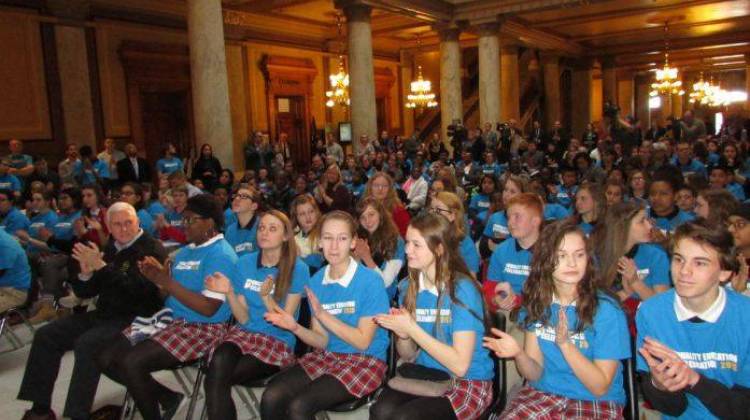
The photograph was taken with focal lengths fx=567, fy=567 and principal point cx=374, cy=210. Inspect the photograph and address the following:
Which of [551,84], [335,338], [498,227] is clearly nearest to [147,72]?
[498,227]

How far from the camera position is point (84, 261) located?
3.17 meters

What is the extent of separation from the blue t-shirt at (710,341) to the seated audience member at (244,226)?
3225mm

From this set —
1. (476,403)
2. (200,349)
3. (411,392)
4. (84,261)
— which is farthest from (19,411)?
(476,403)

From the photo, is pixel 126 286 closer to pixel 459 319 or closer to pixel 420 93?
pixel 459 319

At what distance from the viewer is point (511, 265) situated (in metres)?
3.50

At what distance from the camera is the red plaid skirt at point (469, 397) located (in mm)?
2262

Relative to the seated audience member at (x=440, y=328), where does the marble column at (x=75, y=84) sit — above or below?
above

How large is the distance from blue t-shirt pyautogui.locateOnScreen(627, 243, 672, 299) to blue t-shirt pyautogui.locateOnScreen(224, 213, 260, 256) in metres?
2.79

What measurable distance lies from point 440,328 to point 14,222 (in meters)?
5.02

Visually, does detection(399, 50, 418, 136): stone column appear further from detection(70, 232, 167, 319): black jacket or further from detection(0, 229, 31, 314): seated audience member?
detection(70, 232, 167, 319): black jacket

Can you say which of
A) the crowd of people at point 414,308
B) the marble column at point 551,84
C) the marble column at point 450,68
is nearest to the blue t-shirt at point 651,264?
the crowd of people at point 414,308

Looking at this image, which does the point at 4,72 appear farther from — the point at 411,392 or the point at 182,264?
the point at 411,392

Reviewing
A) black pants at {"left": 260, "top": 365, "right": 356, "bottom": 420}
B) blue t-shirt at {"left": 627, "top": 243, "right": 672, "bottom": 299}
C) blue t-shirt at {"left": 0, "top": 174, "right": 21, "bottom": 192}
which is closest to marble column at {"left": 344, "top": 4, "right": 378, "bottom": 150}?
blue t-shirt at {"left": 0, "top": 174, "right": 21, "bottom": 192}

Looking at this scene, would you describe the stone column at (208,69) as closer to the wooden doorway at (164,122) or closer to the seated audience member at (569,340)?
the wooden doorway at (164,122)
